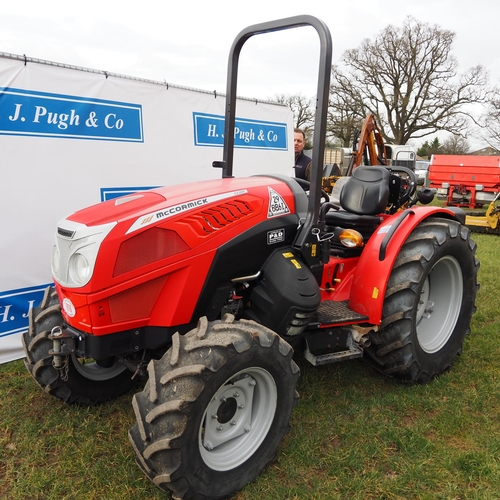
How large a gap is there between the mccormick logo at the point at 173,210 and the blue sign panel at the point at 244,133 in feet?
9.99

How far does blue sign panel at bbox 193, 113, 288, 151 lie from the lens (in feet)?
17.8

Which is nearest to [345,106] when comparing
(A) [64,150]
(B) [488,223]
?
(B) [488,223]

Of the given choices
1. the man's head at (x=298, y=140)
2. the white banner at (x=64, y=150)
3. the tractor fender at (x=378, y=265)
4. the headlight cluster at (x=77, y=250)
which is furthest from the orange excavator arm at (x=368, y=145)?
the headlight cluster at (x=77, y=250)

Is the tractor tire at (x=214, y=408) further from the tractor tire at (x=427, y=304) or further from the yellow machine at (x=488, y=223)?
the yellow machine at (x=488, y=223)

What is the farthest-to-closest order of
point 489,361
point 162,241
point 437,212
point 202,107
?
point 202,107
point 489,361
point 437,212
point 162,241

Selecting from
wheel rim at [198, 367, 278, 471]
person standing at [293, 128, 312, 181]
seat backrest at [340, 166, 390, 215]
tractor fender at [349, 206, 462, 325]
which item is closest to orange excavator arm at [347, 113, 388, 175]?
person standing at [293, 128, 312, 181]

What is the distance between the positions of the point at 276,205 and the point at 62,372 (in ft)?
5.09

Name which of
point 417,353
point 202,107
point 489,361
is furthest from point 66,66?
point 489,361

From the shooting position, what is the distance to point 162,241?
7.44 feet

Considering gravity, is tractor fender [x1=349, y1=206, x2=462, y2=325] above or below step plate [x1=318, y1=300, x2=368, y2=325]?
above

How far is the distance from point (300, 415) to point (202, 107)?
3751mm

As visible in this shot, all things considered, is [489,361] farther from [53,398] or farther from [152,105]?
[152,105]

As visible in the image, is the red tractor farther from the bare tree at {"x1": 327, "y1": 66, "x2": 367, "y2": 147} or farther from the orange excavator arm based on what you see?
the bare tree at {"x1": 327, "y1": 66, "x2": 367, "y2": 147}

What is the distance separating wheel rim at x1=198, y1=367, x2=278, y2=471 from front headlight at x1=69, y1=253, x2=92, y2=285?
0.81 metres
